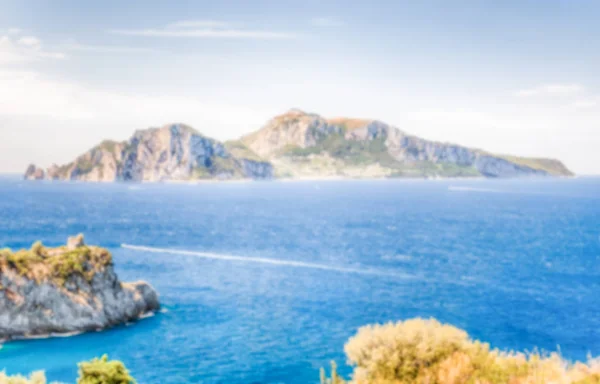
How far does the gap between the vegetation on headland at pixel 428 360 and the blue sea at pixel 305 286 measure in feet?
61.1

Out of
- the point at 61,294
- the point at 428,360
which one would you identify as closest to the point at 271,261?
the point at 61,294

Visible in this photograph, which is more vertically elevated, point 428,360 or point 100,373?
point 428,360

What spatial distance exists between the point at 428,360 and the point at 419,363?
1.66ft

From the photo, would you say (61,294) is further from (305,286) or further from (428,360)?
(428,360)

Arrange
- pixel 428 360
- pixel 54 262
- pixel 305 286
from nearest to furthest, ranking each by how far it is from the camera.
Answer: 1. pixel 428 360
2. pixel 54 262
3. pixel 305 286

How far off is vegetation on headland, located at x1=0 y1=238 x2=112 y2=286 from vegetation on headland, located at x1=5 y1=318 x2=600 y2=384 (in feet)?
102

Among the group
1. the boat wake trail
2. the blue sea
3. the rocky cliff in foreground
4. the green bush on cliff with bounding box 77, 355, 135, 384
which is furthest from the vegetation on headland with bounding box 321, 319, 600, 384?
the boat wake trail

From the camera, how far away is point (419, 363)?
2569 centimetres

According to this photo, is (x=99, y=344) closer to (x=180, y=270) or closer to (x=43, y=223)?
(x=180, y=270)

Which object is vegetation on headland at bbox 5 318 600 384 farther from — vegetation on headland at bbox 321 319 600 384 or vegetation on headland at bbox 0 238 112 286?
vegetation on headland at bbox 0 238 112 286

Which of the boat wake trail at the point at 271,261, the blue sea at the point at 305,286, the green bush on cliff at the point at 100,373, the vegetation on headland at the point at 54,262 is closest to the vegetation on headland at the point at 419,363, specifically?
the green bush on cliff at the point at 100,373

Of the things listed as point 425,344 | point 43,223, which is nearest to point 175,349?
point 425,344

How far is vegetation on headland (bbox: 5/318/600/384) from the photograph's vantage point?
78.4 ft

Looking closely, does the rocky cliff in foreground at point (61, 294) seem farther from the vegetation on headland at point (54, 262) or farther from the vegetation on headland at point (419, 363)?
the vegetation on headland at point (419, 363)
